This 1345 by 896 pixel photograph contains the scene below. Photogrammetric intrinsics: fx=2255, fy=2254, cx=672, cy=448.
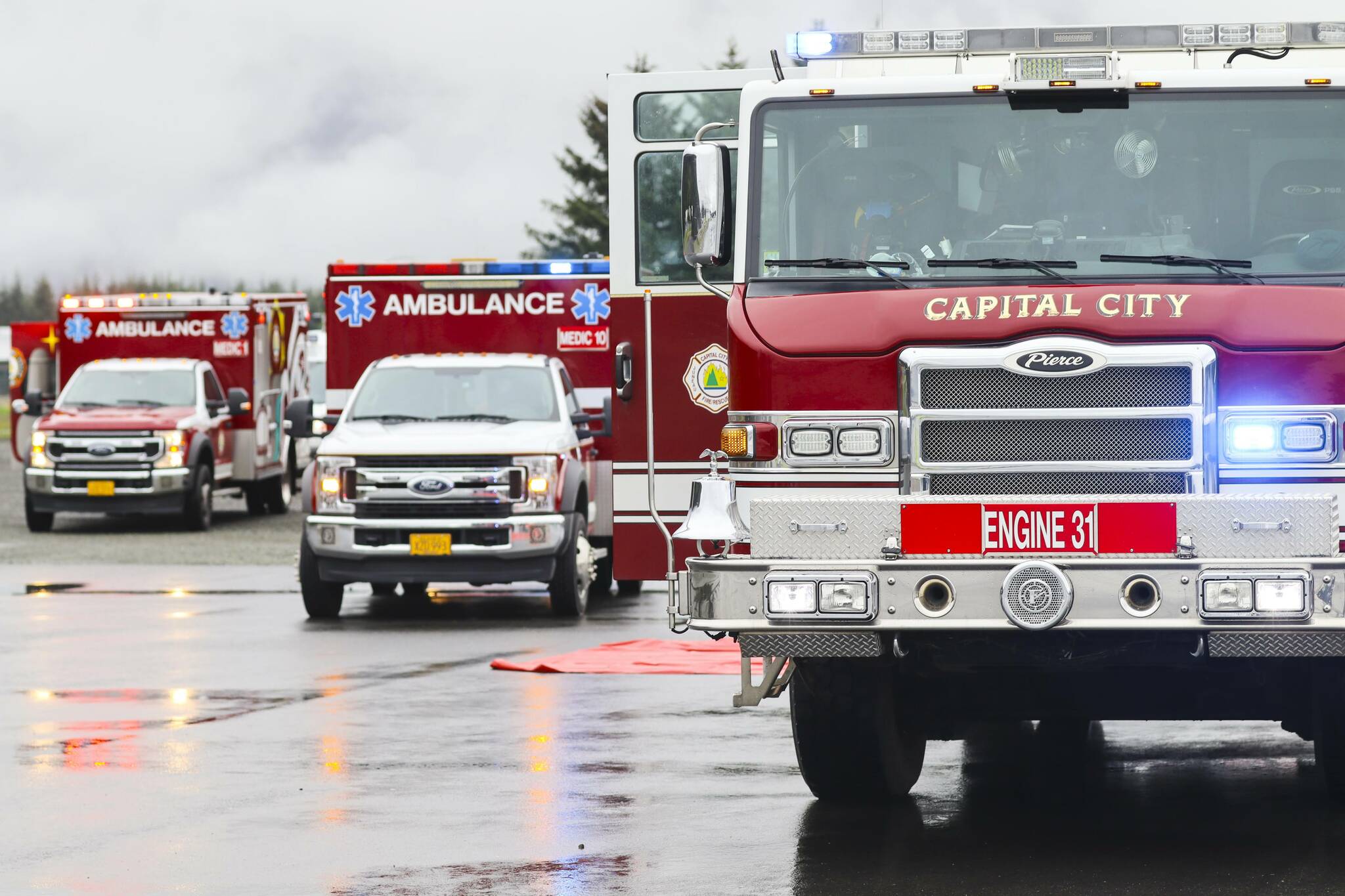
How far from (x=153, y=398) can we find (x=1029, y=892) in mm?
22603

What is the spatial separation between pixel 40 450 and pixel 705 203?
67.8ft

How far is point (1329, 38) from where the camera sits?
28.3 ft

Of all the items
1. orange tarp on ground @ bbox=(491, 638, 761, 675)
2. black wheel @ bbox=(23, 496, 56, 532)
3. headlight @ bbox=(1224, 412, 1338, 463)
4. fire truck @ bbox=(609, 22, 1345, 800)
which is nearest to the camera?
fire truck @ bbox=(609, 22, 1345, 800)

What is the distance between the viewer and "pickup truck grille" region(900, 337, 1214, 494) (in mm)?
7746

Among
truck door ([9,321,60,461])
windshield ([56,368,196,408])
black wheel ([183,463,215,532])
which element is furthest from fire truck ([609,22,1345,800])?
truck door ([9,321,60,461])

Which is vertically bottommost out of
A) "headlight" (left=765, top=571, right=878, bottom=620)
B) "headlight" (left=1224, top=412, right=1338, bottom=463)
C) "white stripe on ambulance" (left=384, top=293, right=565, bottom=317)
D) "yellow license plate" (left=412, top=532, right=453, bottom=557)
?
"yellow license plate" (left=412, top=532, right=453, bottom=557)

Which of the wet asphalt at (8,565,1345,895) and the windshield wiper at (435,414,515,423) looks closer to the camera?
the wet asphalt at (8,565,1345,895)

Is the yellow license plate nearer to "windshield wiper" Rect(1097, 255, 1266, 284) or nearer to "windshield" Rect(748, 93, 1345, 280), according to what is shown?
"windshield" Rect(748, 93, 1345, 280)

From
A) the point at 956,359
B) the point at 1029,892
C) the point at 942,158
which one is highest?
the point at 942,158

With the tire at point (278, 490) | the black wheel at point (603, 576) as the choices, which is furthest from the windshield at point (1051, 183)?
the tire at point (278, 490)

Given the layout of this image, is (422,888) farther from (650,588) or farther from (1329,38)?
(650,588)

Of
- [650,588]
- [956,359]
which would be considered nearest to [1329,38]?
[956,359]

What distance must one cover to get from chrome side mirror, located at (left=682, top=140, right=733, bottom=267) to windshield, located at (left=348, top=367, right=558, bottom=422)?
9.82 meters

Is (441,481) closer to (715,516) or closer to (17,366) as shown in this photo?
(715,516)
